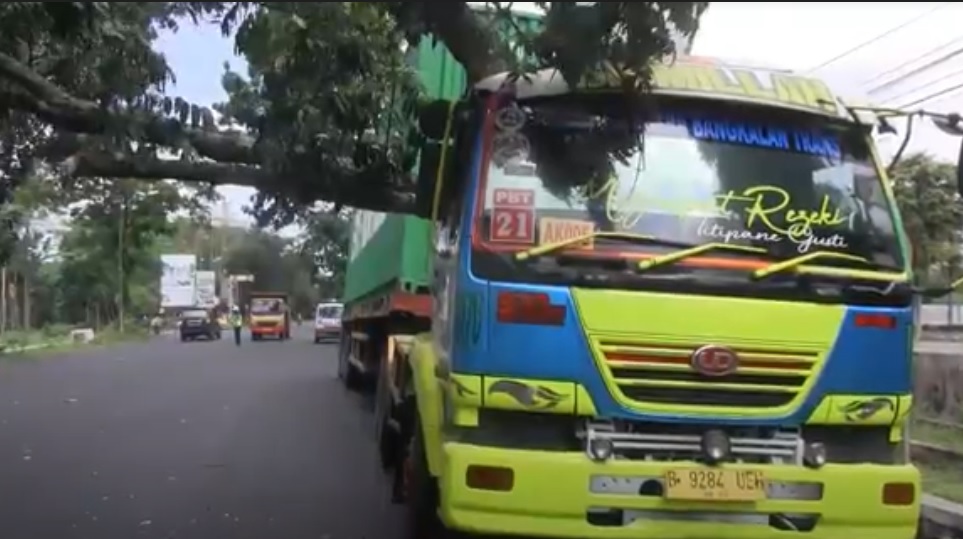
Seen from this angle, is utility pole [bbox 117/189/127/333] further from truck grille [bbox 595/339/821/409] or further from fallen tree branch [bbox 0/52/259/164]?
truck grille [bbox 595/339/821/409]

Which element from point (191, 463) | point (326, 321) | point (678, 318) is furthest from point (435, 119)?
point (326, 321)

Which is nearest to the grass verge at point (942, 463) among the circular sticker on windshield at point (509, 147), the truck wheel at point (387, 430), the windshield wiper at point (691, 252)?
the truck wheel at point (387, 430)

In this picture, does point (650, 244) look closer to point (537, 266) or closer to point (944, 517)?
point (537, 266)

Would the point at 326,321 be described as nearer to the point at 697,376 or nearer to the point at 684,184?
the point at 684,184

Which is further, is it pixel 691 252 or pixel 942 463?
pixel 942 463

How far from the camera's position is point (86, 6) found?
6.70 metres

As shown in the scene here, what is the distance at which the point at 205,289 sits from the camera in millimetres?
76000

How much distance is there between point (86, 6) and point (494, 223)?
257 cm

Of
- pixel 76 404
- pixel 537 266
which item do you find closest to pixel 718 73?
pixel 537 266

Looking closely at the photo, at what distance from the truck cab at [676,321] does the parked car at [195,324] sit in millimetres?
51417

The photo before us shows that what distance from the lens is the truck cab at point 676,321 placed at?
17.9 feet

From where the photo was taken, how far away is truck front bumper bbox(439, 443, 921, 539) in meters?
5.39

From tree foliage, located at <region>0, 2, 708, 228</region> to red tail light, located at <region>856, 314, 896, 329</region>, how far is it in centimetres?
271

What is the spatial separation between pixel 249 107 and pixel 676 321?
4894mm
